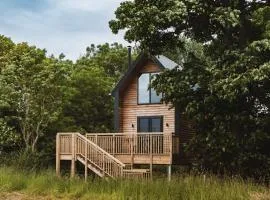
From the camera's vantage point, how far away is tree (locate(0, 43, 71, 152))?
3253cm

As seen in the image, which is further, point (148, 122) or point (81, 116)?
point (81, 116)

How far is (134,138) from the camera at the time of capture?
28812mm

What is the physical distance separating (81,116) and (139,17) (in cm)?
2089

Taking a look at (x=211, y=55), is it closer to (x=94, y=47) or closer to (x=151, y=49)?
(x=151, y=49)

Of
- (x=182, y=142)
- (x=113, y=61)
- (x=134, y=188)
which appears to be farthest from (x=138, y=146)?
(x=113, y=61)

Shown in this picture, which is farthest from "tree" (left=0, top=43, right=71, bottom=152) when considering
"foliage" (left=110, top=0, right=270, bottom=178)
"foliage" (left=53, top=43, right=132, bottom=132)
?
"foliage" (left=110, top=0, right=270, bottom=178)

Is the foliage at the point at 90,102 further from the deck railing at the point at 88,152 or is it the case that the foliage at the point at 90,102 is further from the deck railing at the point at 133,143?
the deck railing at the point at 88,152

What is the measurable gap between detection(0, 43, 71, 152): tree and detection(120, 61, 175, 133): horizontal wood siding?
4.08 m

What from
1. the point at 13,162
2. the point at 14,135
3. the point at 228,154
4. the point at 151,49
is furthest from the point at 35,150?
the point at 228,154

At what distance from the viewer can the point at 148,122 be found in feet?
111

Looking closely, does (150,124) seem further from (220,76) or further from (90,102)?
(220,76)

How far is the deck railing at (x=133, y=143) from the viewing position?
27870 millimetres

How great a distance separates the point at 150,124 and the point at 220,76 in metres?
14.5

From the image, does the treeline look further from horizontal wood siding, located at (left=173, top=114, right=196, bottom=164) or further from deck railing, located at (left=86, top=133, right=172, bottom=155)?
horizontal wood siding, located at (left=173, top=114, right=196, bottom=164)
